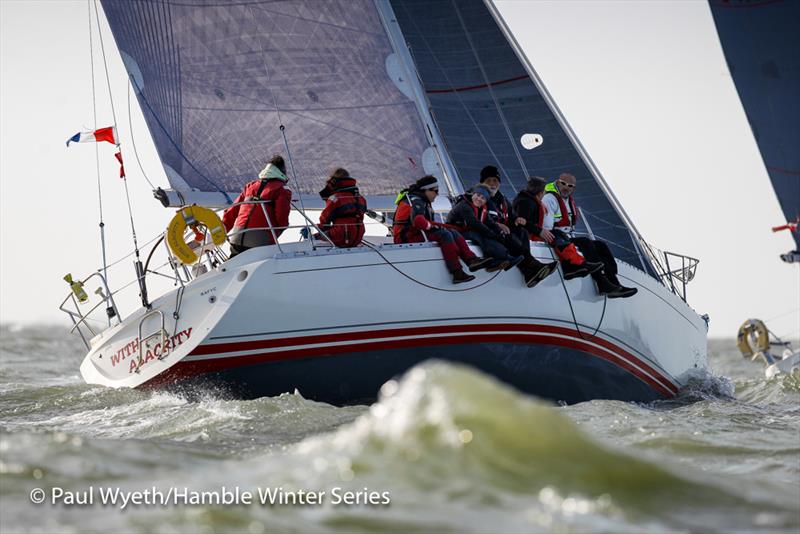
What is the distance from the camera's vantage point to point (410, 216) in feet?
27.5

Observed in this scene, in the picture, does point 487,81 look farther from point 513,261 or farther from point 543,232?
point 513,261

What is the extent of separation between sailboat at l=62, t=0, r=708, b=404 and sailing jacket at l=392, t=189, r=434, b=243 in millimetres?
352

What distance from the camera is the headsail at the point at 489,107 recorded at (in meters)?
10.8

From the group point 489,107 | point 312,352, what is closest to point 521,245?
point 312,352

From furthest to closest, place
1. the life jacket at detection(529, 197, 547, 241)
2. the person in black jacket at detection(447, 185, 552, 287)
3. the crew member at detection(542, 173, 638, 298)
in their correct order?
the crew member at detection(542, 173, 638, 298) < the life jacket at detection(529, 197, 547, 241) < the person in black jacket at detection(447, 185, 552, 287)

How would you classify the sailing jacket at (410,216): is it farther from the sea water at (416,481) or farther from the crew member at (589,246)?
the sea water at (416,481)

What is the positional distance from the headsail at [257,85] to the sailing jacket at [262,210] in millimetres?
1561

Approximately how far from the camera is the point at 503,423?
167 inches

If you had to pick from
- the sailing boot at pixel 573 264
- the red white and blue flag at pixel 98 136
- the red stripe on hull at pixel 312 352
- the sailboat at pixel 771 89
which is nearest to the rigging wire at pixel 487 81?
the sailing boot at pixel 573 264

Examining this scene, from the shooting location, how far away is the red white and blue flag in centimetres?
945

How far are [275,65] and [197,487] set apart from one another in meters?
6.26

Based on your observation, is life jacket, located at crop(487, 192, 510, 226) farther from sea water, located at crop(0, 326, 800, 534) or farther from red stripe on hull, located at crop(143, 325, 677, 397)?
sea water, located at crop(0, 326, 800, 534)

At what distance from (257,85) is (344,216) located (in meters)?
2.33

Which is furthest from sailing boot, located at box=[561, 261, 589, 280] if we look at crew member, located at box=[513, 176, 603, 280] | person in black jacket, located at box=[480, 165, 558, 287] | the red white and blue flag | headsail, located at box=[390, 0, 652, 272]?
the red white and blue flag
